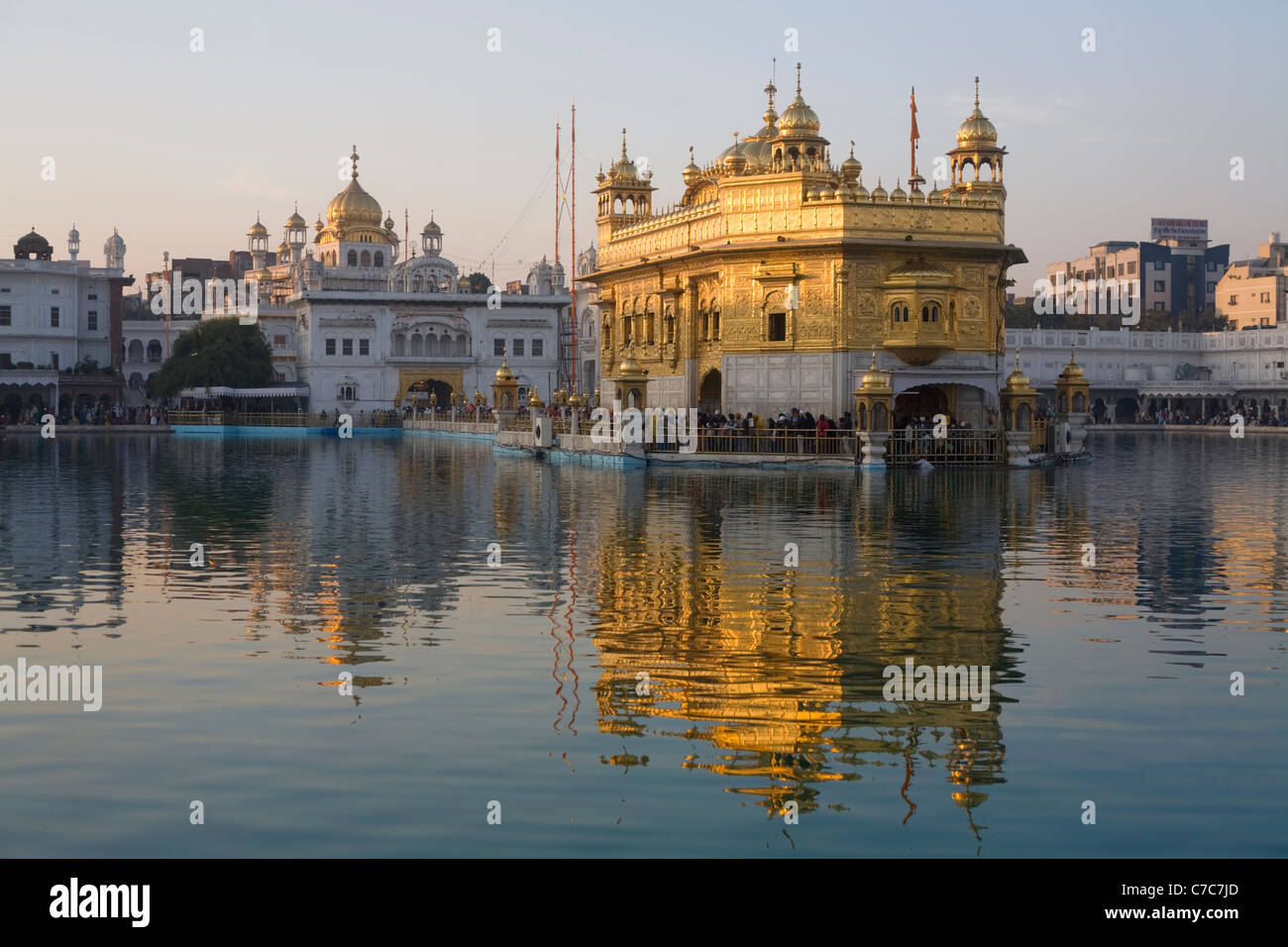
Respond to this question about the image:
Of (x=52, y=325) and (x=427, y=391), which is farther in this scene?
(x=427, y=391)

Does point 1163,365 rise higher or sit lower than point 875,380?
higher

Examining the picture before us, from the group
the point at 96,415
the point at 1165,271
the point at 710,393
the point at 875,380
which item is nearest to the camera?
the point at 875,380

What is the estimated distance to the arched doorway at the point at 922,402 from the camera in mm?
46156

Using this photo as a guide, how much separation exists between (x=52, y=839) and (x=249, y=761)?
4.97 feet

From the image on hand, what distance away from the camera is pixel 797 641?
1288 cm

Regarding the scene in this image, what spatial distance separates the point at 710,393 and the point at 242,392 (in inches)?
1632

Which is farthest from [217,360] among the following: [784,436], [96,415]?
[784,436]

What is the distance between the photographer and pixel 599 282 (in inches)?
2303

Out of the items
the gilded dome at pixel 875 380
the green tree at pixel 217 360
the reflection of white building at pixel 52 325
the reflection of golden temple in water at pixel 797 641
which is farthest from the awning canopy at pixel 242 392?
the reflection of golden temple in water at pixel 797 641

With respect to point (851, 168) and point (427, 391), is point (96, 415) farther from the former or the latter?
point (851, 168)

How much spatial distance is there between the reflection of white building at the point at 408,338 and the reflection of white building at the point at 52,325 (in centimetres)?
966

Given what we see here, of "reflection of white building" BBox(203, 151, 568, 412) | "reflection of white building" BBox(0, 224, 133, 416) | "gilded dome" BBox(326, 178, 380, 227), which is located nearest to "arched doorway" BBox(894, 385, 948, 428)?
"reflection of white building" BBox(203, 151, 568, 412)
